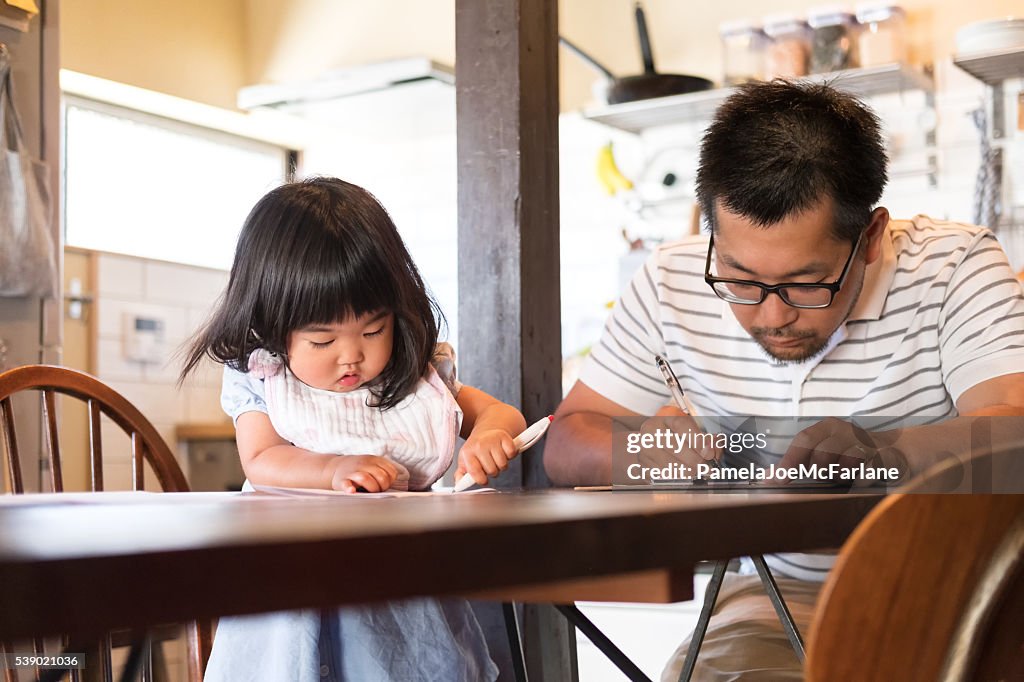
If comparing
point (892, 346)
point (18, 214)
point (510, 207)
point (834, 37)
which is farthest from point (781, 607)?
point (834, 37)

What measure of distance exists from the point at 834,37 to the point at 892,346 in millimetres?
2423

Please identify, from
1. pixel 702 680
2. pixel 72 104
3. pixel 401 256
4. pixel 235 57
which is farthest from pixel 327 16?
pixel 702 680

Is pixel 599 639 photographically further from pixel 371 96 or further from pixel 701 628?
pixel 371 96

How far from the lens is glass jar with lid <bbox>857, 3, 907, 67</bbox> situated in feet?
13.0

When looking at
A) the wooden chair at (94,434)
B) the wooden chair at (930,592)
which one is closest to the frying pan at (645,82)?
the wooden chair at (94,434)

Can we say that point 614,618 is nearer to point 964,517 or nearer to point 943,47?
point 943,47

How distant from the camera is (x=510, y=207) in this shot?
6.48ft

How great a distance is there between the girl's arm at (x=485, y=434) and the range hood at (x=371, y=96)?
2500 mm

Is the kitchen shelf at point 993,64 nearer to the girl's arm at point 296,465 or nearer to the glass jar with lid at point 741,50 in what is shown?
the glass jar with lid at point 741,50

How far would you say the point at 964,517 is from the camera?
2.32ft

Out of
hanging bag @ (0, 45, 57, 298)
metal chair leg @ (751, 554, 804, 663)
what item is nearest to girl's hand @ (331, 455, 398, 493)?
metal chair leg @ (751, 554, 804, 663)

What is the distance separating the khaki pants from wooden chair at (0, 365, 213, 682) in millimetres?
656

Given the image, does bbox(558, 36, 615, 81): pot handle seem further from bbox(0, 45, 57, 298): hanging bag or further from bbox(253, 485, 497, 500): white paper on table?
bbox(253, 485, 497, 500): white paper on table

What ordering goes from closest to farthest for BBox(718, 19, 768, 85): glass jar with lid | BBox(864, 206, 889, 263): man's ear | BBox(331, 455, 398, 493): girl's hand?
BBox(331, 455, 398, 493): girl's hand → BBox(864, 206, 889, 263): man's ear → BBox(718, 19, 768, 85): glass jar with lid
